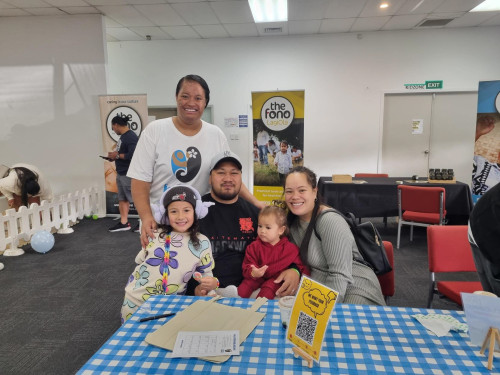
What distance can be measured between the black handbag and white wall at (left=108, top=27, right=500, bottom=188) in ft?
16.4

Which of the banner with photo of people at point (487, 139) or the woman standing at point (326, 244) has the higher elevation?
the banner with photo of people at point (487, 139)

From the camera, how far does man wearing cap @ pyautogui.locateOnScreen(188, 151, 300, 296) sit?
71.6 inches

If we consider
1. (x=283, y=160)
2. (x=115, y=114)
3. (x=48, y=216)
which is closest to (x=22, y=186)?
(x=48, y=216)

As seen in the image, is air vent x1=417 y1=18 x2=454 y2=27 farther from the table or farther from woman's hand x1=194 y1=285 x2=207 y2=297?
woman's hand x1=194 y1=285 x2=207 y2=297

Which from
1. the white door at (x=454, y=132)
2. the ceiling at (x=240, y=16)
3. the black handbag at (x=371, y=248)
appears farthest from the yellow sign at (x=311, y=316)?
the white door at (x=454, y=132)

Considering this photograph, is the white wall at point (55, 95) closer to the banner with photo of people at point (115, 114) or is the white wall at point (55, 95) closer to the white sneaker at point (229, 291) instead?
Result: the banner with photo of people at point (115, 114)

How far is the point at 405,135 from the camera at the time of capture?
6.37 m

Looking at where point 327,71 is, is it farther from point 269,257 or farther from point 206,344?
point 206,344

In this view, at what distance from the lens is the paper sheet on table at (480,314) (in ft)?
2.91

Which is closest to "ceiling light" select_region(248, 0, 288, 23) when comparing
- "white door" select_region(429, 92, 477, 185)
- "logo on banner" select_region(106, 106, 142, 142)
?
"logo on banner" select_region(106, 106, 142, 142)

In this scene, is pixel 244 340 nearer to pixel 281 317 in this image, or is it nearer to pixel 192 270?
pixel 281 317

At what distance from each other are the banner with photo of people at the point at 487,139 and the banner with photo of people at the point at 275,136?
2364 mm

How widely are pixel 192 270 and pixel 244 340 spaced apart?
2.23ft

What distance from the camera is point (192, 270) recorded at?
167cm
